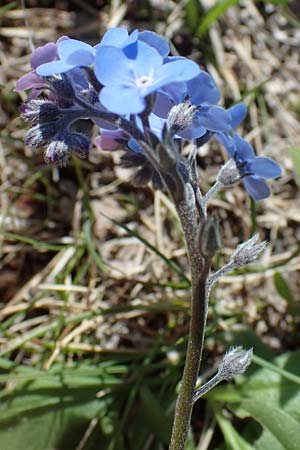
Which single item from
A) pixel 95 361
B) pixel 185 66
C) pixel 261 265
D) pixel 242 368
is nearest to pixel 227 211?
pixel 261 265

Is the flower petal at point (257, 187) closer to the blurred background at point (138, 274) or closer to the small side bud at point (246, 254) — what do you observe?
the small side bud at point (246, 254)

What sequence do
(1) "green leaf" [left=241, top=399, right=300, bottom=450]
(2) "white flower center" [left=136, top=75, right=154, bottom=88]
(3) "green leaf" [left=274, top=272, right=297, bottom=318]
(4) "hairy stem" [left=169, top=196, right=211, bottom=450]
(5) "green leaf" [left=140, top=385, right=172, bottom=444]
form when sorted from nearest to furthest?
(2) "white flower center" [left=136, top=75, right=154, bottom=88] < (4) "hairy stem" [left=169, top=196, right=211, bottom=450] < (1) "green leaf" [left=241, top=399, right=300, bottom=450] < (5) "green leaf" [left=140, top=385, right=172, bottom=444] < (3) "green leaf" [left=274, top=272, right=297, bottom=318]

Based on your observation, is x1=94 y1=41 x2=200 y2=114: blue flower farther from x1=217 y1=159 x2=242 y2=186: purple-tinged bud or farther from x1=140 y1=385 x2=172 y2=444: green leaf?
x1=140 y1=385 x2=172 y2=444: green leaf

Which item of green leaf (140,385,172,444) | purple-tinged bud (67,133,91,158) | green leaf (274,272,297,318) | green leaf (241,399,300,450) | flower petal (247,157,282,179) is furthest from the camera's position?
green leaf (274,272,297,318)

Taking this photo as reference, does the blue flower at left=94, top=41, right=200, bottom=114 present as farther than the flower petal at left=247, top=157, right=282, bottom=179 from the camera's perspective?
No

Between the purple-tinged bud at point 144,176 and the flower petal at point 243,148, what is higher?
the flower petal at point 243,148

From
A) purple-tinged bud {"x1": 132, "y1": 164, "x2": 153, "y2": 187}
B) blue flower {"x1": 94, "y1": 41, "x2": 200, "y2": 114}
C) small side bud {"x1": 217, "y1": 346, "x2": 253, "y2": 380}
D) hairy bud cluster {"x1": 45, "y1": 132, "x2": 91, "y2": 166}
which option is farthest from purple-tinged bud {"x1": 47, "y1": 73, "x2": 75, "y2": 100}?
small side bud {"x1": 217, "y1": 346, "x2": 253, "y2": 380}

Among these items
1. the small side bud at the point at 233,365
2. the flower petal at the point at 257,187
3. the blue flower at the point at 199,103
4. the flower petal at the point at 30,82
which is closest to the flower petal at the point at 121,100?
the blue flower at the point at 199,103

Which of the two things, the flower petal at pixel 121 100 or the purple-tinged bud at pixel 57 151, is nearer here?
the flower petal at pixel 121 100
